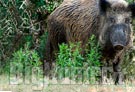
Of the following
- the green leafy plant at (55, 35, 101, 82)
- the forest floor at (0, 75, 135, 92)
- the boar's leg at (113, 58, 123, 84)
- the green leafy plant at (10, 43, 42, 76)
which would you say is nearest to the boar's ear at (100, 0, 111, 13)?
the green leafy plant at (55, 35, 101, 82)

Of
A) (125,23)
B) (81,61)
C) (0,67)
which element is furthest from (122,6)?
(0,67)

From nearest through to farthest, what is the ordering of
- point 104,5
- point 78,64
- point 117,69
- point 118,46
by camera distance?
1. point 78,64
2. point 118,46
3. point 104,5
4. point 117,69

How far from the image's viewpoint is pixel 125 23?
9414mm

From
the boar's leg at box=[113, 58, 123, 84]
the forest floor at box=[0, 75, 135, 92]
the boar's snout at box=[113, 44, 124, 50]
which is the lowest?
the forest floor at box=[0, 75, 135, 92]

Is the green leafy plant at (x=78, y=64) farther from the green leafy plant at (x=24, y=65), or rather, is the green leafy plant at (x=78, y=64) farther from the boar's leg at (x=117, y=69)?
the boar's leg at (x=117, y=69)

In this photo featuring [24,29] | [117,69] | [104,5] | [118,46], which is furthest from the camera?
[24,29]

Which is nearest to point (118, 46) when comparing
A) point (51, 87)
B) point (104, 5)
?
point (104, 5)

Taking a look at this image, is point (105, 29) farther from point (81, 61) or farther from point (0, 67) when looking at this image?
point (0, 67)

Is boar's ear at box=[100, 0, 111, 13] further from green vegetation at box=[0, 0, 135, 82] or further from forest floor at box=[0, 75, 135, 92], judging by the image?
forest floor at box=[0, 75, 135, 92]

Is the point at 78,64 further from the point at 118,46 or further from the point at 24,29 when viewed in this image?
the point at 24,29

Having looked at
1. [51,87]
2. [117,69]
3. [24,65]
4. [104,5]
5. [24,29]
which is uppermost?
[104,5]

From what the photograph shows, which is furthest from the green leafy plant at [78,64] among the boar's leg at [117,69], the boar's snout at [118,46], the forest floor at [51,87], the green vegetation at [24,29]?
the green vegetation at [24,29]

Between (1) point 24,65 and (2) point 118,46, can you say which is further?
(2) point 118,46

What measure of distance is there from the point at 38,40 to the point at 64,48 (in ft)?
10.3
